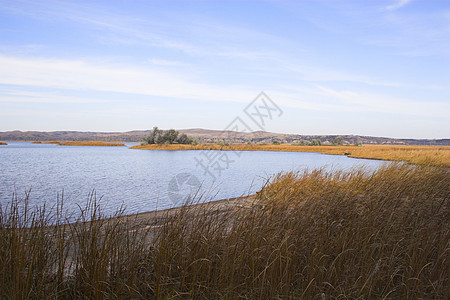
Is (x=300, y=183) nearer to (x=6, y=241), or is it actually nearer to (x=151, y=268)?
(x=151, y=268)

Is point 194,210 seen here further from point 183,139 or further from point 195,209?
point 183,139

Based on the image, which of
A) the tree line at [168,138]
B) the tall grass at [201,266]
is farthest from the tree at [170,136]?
the tall grass at [201,266]

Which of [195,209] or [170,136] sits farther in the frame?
[170,136]

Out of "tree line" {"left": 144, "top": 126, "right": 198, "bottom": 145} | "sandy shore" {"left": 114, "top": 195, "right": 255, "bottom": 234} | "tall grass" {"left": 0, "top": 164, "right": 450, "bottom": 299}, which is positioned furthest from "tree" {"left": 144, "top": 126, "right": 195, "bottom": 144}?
"tall grass" {"left": 0, "top": 164, "right": 450, "bottom": 299}

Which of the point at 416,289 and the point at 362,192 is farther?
the point at 362,192

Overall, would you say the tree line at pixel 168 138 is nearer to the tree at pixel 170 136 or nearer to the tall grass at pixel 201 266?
the tree at pixel 170 136

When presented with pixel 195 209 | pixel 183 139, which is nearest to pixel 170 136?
pixel 183 139

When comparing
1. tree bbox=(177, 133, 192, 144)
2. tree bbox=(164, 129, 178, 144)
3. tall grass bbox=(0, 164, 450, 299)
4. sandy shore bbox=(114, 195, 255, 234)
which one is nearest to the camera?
tall grass bbox=(0, 164, 450, 299)

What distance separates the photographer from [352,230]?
389 cm

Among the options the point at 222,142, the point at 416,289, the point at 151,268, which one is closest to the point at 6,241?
the point at 151,268

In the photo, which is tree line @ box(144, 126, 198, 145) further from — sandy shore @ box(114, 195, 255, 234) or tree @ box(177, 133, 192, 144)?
sandy shore @ box(114, 195, 255, 234)

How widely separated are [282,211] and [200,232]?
5.40 ft

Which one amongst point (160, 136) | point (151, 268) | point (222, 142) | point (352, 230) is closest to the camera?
point (151, 268)

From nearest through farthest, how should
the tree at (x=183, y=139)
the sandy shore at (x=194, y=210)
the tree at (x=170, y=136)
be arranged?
the sandy shore at (x=194, y=210)
the tree at (x=170, y=136)
the tree at (x=183, y=139)
